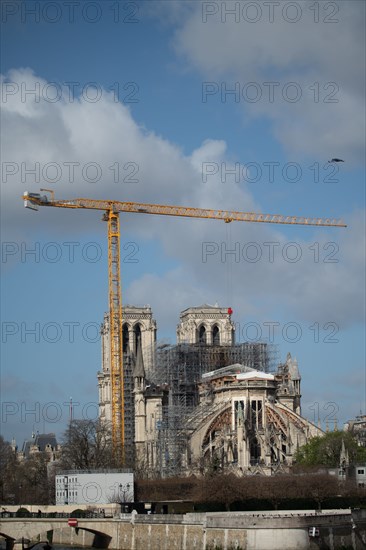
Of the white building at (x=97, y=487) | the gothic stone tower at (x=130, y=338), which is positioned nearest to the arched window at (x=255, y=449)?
the white building at (x=97, y=487)

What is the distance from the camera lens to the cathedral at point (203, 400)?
132 meters

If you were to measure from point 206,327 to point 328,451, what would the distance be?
44.4m

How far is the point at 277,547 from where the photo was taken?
7119cm

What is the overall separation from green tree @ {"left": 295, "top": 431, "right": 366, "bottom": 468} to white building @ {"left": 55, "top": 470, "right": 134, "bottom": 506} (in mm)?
25991

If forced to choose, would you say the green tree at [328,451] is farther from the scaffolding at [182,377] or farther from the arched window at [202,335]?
the arched window at [202,335]

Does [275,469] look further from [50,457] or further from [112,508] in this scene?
[50,457]

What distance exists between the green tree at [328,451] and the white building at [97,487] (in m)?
26.0

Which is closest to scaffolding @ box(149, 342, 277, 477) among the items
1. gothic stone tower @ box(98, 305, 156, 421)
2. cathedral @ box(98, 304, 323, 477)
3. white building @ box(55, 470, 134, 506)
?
cathedral @ box(98, 304, 323, 477)

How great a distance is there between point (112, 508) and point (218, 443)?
38.0 metres

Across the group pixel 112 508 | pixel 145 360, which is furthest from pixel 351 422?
pixel 112 508

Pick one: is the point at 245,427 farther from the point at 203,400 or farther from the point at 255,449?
the point at 203,400

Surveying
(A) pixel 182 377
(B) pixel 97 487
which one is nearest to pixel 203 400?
(A) pixel 182 377

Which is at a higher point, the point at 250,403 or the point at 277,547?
the point at 250,403

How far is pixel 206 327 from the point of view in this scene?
167 meters
